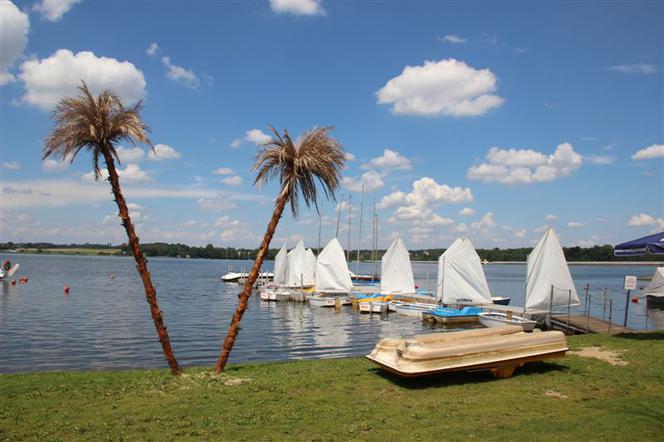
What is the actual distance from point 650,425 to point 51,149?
13.8 meters

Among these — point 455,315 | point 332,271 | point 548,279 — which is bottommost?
point 455,315

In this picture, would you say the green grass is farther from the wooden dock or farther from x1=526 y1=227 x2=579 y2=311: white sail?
x1=526 y1=227 x2=579 y2=311: white sail

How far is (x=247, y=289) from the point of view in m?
13.5

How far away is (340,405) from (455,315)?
→ 2913 cm

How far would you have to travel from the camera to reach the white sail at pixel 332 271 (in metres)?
50.4

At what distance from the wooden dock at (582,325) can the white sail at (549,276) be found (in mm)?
956

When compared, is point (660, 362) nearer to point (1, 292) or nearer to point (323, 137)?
point (323, 137)

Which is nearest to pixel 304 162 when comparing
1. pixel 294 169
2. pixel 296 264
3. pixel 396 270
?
pixel 294 169

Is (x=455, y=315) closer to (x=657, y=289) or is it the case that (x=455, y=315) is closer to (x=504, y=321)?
(x=504, y=321)

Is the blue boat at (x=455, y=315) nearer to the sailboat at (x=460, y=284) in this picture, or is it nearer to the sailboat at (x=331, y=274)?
the sailboat at (x=460, y=284)

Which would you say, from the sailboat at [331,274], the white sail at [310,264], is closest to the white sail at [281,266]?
the white sail at [310,264]

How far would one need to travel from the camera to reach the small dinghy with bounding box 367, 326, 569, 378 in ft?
37.0

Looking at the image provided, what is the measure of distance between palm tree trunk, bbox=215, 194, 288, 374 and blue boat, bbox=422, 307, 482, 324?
86.8 feet

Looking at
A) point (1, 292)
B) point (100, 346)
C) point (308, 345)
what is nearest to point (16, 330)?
point (100, 346)
